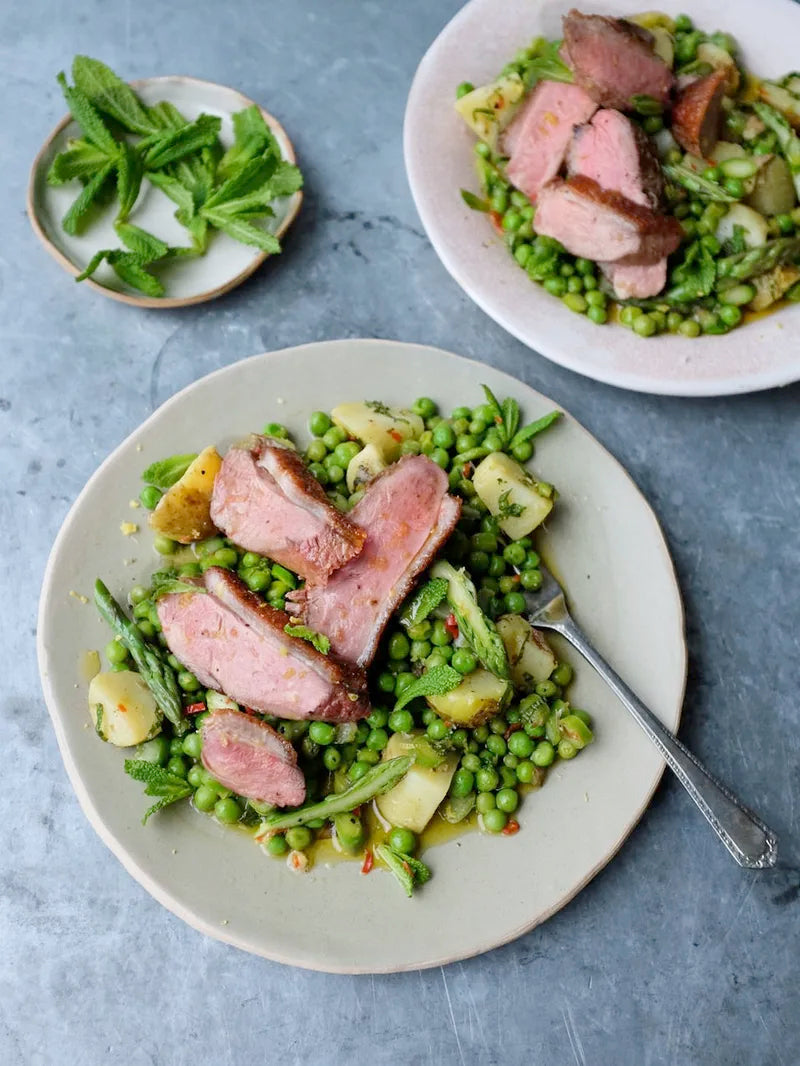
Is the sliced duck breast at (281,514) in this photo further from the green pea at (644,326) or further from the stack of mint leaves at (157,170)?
the green pea at (644,326)

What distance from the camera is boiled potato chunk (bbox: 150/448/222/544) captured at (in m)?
4.07

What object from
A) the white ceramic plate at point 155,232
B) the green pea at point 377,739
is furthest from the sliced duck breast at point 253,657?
the white ceramic plate at point 155,232

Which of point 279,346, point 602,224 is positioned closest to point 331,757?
point 279,346

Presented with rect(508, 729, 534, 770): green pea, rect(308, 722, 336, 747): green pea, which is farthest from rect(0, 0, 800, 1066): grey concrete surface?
rect(308, 722, 336, 747): green pea

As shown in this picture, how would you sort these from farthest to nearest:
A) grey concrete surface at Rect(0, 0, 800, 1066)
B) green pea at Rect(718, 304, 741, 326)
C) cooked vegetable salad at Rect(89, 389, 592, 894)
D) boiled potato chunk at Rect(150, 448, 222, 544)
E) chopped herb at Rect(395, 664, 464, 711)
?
green pea at Rect(718, 304, 741, 326) → grey concrete surface at Rect(0, 0, 800, 1066) → boiled potato chunk at Rect(150, 448, 222, 544) → cooked vegetable salad at Rect(89, 389, 592, 894) → chopped herb at Rect(395, 664, 464, 711)

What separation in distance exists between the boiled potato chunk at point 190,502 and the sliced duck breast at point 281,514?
0.05 metres

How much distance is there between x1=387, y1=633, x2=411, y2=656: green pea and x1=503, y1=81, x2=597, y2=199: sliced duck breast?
210 centimetres

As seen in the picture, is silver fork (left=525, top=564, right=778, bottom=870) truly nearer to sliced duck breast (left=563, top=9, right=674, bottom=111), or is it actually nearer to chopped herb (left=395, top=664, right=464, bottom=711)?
chopped herb (left=395, top=664, right=464, bottom=711)

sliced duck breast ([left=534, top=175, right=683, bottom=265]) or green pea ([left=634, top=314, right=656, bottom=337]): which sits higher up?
sliced duck breast ([left=534, top=175, right=683, bottom=265])

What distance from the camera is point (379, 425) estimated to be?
4281mm

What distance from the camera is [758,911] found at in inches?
168

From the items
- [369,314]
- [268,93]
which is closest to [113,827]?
[369,314]

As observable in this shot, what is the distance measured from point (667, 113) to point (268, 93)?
1.95 meters

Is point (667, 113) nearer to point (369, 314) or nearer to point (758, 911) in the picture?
point (369, 314)
